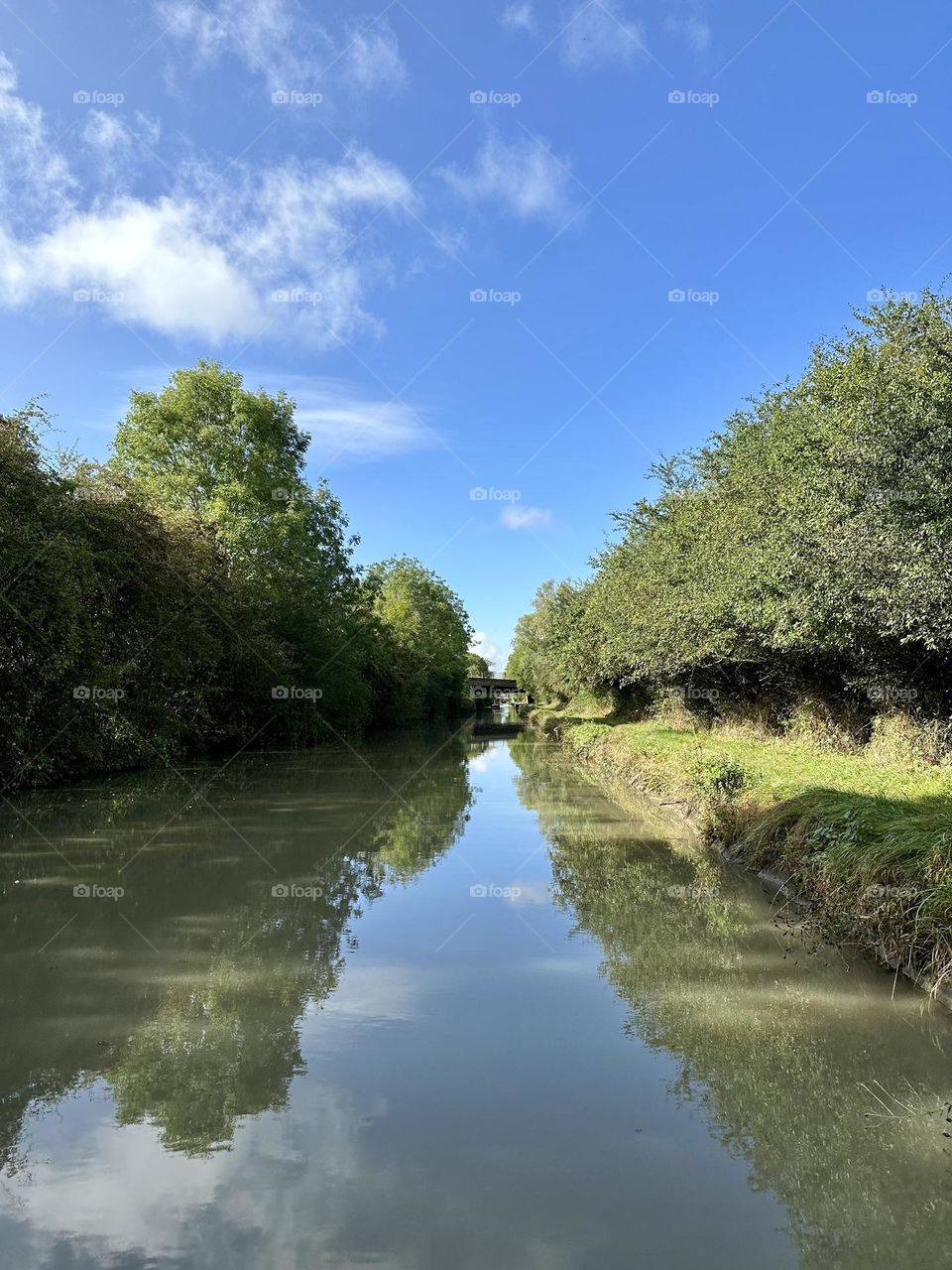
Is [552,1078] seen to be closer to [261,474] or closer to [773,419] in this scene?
[773,419]

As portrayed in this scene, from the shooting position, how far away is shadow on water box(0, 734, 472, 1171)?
5035mm

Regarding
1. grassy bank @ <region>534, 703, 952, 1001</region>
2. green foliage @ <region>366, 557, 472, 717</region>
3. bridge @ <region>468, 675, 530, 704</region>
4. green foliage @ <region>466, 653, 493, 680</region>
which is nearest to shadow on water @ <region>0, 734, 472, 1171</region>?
grassy bank @ <region>534, 703, 952, 1001</region>

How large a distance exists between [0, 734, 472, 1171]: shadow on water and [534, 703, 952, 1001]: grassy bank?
459 centimetres

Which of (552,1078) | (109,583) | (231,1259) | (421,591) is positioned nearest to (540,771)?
(109,583)

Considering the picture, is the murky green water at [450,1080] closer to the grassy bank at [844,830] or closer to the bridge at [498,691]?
the grassy bank at [844,830]

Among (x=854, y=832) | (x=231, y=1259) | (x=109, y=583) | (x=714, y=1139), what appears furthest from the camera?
(x=109, y=583)

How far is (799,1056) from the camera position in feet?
17.9

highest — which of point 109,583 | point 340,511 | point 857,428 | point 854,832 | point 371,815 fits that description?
point 340,511

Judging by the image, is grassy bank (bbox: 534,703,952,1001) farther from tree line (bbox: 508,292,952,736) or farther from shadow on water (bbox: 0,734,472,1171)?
shadow on water (bbox: 0,734,472,1171)

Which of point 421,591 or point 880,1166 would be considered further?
point 421,591

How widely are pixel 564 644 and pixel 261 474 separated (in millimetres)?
18621

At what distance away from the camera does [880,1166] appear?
162 inches

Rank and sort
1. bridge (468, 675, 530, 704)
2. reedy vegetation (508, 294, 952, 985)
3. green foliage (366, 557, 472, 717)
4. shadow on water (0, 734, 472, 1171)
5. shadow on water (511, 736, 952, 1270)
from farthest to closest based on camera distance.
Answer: bridge (468, 675, 530, 704), green foliage (366, 557, 472, 717), reedy vegetation (508, 294, 952, 985), shadow on water (0, 734, 472, 1171), shadow on water (511, 736, 952, 1270)

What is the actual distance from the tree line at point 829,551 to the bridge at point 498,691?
269 feet
